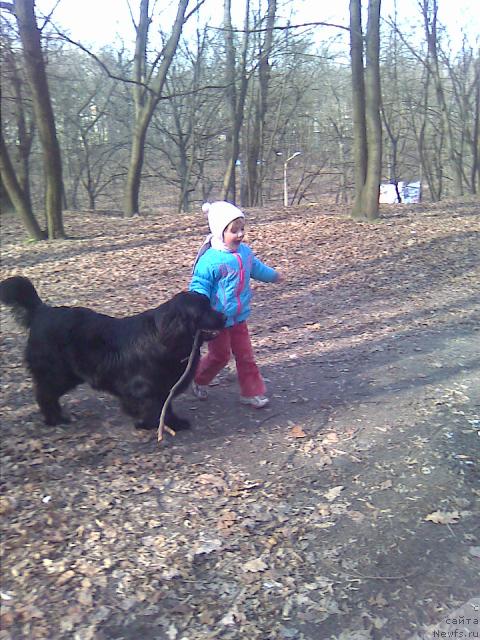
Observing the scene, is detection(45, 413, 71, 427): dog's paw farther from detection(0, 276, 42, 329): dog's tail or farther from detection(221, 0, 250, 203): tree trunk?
detection(221, 0, 250, 203): tree trunk

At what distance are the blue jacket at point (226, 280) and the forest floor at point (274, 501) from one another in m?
0.92

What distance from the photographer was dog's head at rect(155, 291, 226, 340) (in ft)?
13.5

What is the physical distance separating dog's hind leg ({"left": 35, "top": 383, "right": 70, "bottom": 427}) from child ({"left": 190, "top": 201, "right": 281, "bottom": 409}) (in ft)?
4.11

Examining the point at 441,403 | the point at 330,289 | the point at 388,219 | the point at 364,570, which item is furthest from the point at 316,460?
the point at 388,219

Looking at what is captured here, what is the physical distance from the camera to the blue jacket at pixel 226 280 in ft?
14.8

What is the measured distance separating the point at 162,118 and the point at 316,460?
25.0 metres

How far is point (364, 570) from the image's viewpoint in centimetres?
316

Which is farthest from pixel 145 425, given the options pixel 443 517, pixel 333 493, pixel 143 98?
pixel 143 98

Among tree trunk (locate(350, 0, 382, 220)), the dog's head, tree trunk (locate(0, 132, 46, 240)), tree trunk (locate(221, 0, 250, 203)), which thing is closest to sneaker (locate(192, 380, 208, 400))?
the dog's head

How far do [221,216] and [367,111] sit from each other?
9.23 metres

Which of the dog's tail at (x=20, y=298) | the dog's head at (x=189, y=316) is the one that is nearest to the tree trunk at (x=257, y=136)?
the dog's tail at (x=20, y=298)

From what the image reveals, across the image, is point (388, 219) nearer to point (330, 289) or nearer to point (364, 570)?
point (330, 289)

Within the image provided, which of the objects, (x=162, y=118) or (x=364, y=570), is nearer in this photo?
(x=364, y=570)

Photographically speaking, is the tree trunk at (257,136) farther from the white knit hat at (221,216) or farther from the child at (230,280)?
the white knit hat at (221,216)
